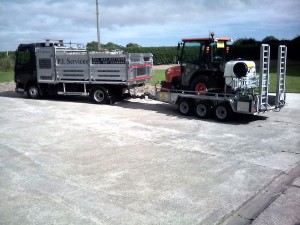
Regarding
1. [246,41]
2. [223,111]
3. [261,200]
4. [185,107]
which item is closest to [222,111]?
[223,111]

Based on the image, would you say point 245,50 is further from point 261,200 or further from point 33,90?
point 261,200

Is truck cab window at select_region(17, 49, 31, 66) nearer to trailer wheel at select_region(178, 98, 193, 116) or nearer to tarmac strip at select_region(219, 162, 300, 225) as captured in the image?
trailer wheel at select_region(178, 98, 193, 116)

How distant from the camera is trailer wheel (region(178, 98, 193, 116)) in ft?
40.4

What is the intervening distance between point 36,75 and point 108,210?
13440 mm

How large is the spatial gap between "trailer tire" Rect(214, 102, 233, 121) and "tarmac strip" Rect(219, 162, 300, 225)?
4531 millimetres

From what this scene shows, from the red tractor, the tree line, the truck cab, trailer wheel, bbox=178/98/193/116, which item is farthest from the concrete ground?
the tree line

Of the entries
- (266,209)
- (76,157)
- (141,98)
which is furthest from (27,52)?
(266,209)

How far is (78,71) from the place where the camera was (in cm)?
1581

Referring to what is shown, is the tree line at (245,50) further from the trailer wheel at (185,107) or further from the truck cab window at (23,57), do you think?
the trailer wheel at (185,107)

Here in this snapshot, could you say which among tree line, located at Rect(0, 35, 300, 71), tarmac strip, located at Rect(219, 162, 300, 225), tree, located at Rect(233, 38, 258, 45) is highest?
tree, located at Rect(233, 38, 258, 45)

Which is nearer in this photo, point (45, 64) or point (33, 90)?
point (45, 64)

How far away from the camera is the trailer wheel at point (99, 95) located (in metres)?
15.4

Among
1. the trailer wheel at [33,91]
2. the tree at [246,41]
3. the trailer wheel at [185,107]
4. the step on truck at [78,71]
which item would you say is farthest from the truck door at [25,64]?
the tree at [246,41]

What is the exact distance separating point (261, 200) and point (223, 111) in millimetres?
6051
